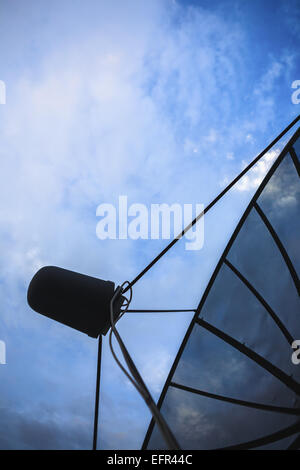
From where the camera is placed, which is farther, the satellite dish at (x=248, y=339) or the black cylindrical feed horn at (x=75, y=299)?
the satellite dish at (x=248, y=339)

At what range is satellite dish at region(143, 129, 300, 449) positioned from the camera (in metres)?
5.42

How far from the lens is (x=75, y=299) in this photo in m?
3.23

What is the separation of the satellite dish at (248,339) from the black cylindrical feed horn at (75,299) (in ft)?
11.4

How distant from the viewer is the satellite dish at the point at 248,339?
5418 mm

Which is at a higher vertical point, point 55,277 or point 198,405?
point 55,277

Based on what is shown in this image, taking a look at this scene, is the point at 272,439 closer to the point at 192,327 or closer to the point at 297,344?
the point at 297,344

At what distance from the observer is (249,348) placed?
6074 mm

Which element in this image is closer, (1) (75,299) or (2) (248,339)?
(1) (75,299)

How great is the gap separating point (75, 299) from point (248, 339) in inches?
184

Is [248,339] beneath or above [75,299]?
above
